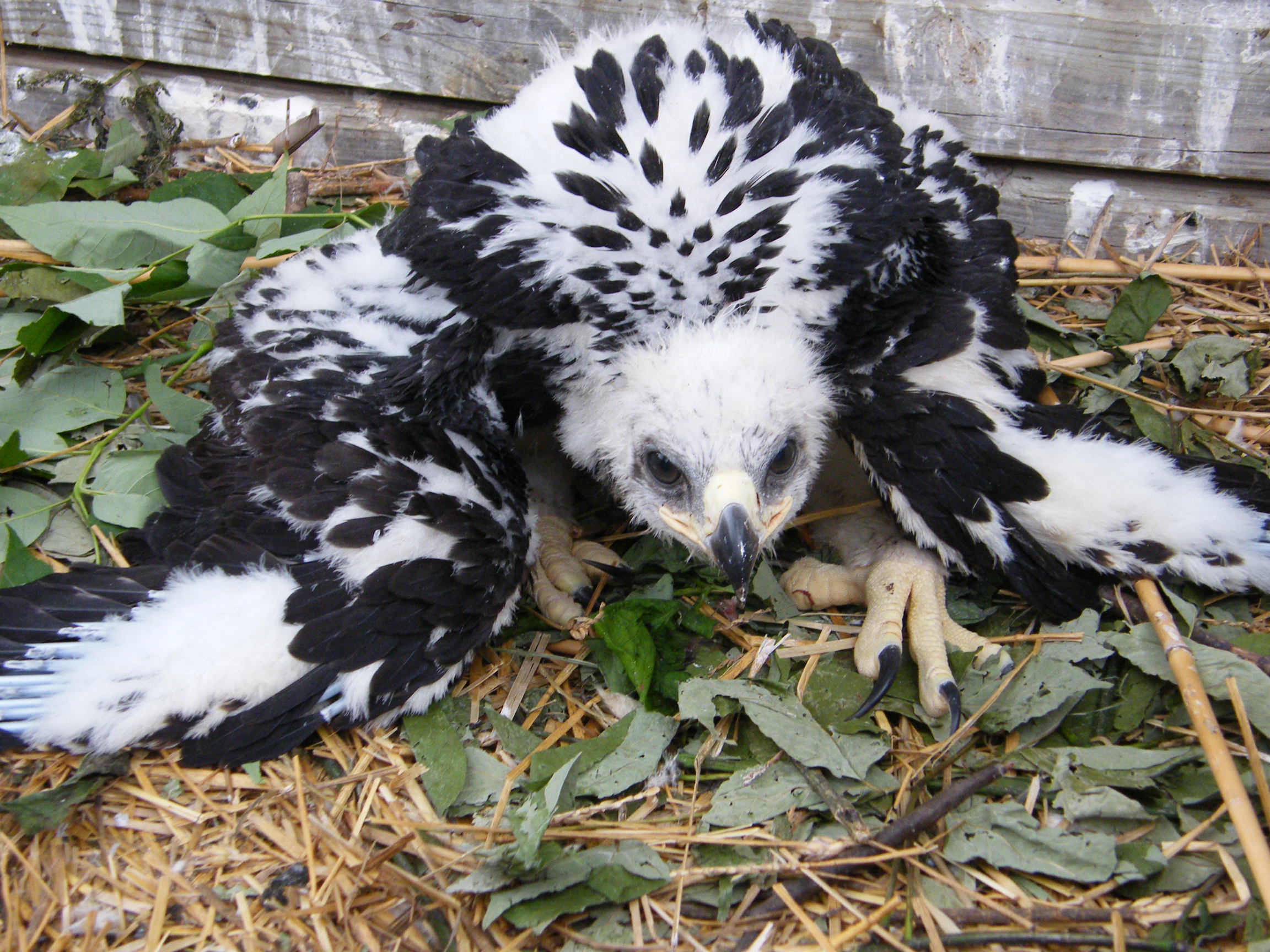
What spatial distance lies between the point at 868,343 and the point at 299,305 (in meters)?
1.29

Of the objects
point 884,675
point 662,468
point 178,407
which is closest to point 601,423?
point 662,468

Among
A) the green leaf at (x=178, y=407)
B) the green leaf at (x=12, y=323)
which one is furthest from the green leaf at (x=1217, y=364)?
the green leaf at (x=12, y=323)

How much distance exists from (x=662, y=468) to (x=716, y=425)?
0.58ft

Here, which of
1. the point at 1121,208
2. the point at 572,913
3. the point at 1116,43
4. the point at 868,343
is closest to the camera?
the point at 572,913

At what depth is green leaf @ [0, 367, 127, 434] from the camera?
91.2 inches

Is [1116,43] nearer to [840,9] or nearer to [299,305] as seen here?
[840,9]

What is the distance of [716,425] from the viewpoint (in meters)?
1.82

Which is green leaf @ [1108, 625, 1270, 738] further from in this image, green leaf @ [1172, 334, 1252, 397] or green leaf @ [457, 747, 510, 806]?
green leaf @ [457, 747, 510, 806]

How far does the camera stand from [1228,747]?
64.3 inches

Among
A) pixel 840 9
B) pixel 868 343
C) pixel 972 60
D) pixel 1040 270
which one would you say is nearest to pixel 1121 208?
pixel 1040 270

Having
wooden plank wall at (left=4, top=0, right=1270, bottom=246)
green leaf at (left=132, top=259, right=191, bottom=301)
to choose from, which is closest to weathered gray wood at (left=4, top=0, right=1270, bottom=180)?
wooden plank wall at (left=4, top=0, right=1270, bottom=246)

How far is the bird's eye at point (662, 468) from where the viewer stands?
1908 millimetres

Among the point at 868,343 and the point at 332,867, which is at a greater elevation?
the point at 868,343

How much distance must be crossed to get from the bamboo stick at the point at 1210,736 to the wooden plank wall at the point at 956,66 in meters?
1.64
